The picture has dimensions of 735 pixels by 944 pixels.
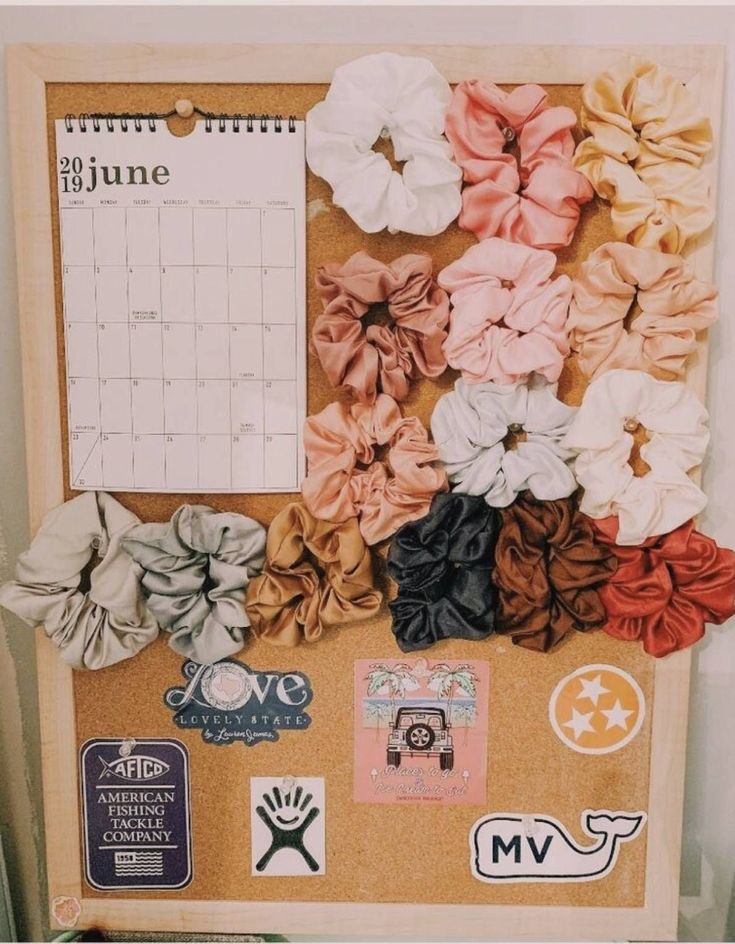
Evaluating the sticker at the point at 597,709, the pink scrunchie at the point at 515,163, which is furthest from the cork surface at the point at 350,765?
the pink scrunchie at the point at 515,163

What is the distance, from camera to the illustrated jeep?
787 mm

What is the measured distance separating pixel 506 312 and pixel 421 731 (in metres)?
0.42

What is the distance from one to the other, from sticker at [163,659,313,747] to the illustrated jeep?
9 centimetres

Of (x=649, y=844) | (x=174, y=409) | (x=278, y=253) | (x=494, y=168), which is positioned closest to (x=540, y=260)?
(x=494, y=168)

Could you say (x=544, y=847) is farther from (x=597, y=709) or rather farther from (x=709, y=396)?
(x=709, y=396)

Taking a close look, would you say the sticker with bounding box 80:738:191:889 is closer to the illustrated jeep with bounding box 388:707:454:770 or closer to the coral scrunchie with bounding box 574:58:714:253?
the illustrated jeep with bounding box 388:707:454:770

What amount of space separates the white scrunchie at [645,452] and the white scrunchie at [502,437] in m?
0.02

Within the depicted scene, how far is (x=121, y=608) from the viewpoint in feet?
2.43

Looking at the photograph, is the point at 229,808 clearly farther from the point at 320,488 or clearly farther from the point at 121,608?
the point at 320,488

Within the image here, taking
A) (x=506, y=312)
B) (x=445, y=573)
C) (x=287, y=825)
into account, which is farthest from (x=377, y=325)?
(x=287, y=825)

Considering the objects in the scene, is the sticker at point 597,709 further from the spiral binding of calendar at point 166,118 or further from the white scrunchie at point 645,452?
the spiral binding of calendar at point 166,118

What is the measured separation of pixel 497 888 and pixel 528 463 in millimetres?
447

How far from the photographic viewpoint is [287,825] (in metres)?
0.81

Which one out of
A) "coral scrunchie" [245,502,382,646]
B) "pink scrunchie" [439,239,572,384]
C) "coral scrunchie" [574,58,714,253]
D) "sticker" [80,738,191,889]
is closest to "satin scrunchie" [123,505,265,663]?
"coral scrunchie" [245,502,382,646]
